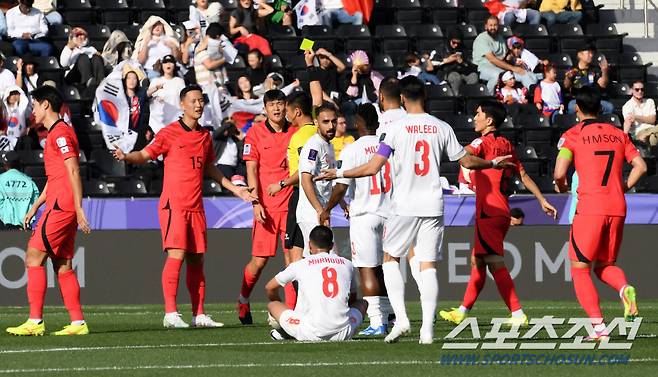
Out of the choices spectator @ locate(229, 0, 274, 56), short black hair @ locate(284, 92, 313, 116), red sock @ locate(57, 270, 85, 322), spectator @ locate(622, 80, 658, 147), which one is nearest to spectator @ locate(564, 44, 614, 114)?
spectator @ locate(622, 80, 658, 147)

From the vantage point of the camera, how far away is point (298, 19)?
83.5ft

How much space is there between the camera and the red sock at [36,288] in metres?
13.2

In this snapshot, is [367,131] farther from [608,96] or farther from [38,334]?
[608,96]

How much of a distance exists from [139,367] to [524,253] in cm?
1060

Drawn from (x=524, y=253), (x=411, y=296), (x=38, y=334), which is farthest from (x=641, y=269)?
(x=38, y=334)

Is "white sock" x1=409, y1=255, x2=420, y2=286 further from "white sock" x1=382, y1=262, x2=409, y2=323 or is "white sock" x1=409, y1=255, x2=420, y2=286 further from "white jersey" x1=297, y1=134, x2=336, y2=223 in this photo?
"white jersey" x1=297, y1=134, x2=336, y2=223

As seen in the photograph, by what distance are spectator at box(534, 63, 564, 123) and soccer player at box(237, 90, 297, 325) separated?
A: 1044cm

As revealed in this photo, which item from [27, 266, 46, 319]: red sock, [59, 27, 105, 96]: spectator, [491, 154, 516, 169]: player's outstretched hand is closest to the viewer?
[491, 154, 516, 169]: player's outstretched hand

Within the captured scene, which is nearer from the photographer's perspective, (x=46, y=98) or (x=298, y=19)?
(x=46, y=98)

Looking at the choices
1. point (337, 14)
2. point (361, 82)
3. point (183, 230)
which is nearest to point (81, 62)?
point (361, 82)

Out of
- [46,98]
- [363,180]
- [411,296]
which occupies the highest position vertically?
[46,98]

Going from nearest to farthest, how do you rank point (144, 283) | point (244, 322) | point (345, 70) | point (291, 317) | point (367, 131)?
1. point (291, 317)
2. point (367, 131)
3. point (244, 322)
4. point (144, 283)
5. point (345, 70)

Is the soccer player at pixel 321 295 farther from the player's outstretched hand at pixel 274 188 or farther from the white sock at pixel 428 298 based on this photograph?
the player's outstretched hand at pixel 274 188

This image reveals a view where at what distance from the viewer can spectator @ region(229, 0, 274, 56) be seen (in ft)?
80.1
